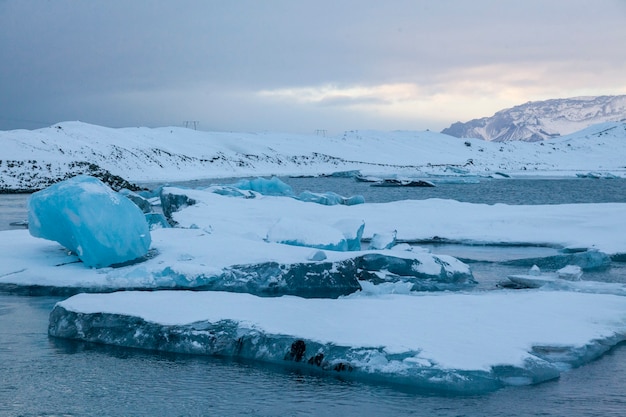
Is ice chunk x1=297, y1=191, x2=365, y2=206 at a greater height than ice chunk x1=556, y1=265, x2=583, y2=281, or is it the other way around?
ice chunk x1=297, y1=191, x2=365, y2=206

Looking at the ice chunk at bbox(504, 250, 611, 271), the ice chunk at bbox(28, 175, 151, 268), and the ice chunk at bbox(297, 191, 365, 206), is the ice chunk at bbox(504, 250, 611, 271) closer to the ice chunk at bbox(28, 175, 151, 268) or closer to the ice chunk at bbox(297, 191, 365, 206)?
the ice chunk at bbox(28, 175, 151, 268)

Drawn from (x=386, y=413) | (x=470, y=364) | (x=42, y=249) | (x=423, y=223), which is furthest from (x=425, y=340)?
(x=423, y=223)

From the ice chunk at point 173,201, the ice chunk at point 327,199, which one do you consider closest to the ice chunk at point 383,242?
the ice chunk at point 173,201

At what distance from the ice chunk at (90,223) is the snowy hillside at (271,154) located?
101 ft

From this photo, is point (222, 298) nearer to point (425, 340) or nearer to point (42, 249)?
point (425, 340)

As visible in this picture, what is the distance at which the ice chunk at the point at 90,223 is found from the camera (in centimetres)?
1175

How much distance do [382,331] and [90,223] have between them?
580 cm

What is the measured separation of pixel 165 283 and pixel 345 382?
4.53 meters

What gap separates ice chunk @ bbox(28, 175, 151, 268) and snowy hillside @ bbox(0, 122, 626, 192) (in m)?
30.7

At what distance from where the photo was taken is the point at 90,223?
1174 centimetres

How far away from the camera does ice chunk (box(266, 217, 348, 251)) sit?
43.9ft

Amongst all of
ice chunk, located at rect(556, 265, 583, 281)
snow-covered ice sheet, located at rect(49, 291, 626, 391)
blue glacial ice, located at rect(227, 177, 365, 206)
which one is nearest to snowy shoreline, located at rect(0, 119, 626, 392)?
snow-covered ice sheet, located at rect(49, 291, 626, 391)

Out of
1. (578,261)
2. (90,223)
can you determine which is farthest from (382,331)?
(578,261)

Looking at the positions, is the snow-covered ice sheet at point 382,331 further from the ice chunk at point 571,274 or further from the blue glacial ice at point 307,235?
the blue glacial ice at point 307,235
